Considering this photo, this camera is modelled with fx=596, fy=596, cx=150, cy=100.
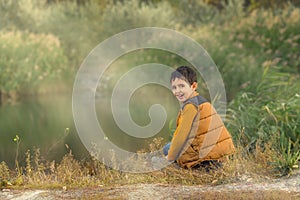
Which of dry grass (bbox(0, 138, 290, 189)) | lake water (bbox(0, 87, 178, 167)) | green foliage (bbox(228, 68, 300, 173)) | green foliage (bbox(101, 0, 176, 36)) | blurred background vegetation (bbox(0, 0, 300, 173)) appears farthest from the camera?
green foliage (bbox(101, 0, 176, 36))

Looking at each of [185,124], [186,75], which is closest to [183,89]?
[186,75]

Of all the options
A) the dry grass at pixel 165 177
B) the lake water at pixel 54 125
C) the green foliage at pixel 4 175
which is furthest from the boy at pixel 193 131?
the lake water at pixel 54 125

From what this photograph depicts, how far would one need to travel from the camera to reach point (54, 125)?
11.3 metres

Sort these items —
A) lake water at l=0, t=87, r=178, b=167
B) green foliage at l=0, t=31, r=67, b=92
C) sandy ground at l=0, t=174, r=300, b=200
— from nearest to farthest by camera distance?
1. sandy ground at l=0, t=174, r=300, b=200
2. lake water at l=0, t=87, r=178, b=167
3. green foliage at l=0, t=31, r=67, b=92

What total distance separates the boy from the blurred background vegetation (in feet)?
3.79

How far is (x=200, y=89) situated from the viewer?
42.2 ft

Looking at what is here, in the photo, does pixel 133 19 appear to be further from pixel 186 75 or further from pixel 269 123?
pixel 186 75

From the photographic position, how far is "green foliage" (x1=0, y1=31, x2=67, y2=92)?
50.0 ft

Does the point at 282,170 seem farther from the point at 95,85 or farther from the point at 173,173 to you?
the point at 95,85

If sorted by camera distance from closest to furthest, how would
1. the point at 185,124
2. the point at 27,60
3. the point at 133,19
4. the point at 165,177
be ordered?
the point at 185,124 < the point at 165,177 < the point at 27,60 < the point at 133,19

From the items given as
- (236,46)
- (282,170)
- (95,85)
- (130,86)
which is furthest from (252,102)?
(95,85)

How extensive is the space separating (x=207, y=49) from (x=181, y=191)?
9471mm

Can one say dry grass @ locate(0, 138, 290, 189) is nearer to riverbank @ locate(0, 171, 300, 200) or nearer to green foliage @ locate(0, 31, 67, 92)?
riverbank @ locate(0, 171, 300, 200)

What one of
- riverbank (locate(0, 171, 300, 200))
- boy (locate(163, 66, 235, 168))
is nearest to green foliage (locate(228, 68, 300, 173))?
boy (locate(163, 66, 235, 168))
